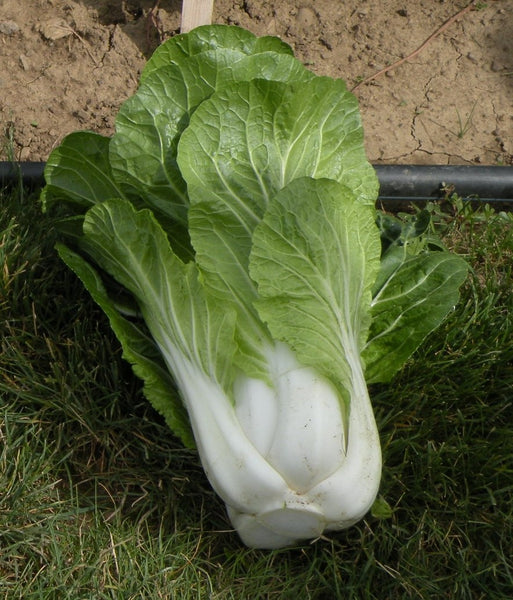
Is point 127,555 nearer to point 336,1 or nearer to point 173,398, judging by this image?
point 173,398

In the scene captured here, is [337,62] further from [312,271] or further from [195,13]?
[312,271]

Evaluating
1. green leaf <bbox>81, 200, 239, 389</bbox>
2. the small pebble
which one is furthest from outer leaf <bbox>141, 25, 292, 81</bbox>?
the small pebble

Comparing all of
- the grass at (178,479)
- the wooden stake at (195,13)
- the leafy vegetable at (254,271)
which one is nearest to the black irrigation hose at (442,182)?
the grass at (178,479)

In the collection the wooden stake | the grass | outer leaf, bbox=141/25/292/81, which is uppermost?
outer leaf, bbox=141/25/292/81

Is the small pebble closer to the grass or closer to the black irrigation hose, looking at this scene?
the black irrigation hose

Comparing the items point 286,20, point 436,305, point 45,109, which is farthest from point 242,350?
point 286,20

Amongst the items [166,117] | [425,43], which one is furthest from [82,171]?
[425,43]
